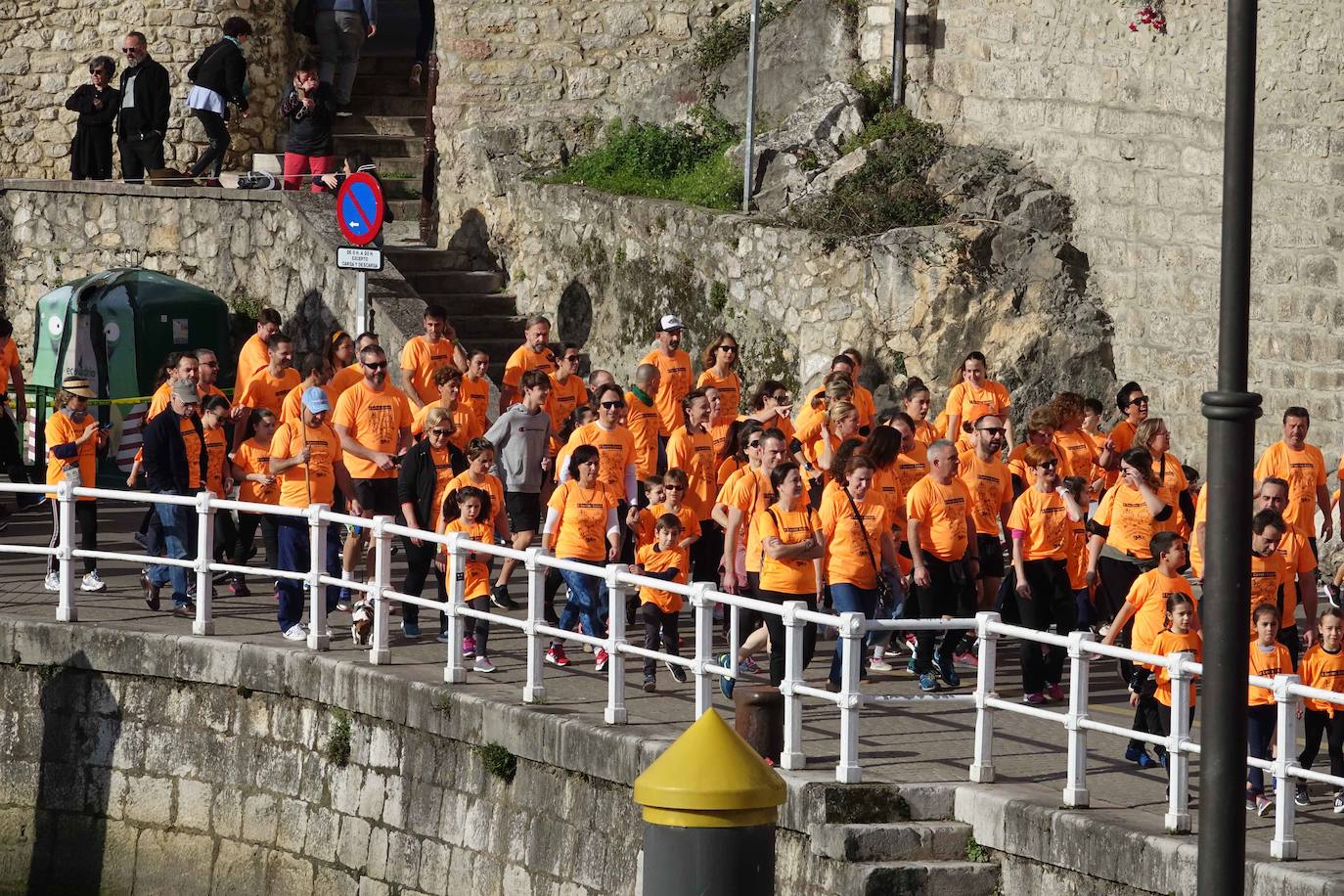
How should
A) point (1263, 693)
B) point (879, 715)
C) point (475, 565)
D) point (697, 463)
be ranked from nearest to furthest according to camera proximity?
1. point (1263, 693)
2. point (879, 715)
3. point (475, 565)
4. point (697, 463)

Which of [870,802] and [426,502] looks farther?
[426,502]

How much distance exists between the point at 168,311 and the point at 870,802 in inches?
480

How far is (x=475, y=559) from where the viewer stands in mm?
12766

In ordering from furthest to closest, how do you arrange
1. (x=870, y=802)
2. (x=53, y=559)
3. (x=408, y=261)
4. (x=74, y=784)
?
(x=408, y=261), (x=53, y=559), (x=74, y=784), (x=870, y=802)

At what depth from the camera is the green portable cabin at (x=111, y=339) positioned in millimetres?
19688

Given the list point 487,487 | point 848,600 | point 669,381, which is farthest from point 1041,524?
point 669,381

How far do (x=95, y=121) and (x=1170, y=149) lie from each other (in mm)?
11225

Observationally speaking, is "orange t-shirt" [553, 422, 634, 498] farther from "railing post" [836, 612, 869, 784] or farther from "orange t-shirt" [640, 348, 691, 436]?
"railing post" [836, 612, 869, 784]

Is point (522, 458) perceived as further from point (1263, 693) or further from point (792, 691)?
point (1263, 693)

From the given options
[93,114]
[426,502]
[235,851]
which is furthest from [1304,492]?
[93,114]

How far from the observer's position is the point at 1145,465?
12961mm

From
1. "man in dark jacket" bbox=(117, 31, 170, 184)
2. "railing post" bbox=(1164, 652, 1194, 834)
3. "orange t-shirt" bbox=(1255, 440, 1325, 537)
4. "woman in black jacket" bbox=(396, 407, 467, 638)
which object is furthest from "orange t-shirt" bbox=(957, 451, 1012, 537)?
"man in dark jacket" bbox=(117, 31, 170, 184)

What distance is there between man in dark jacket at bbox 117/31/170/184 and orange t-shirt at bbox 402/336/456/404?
7455mm

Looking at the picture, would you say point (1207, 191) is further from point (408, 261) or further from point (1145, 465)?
point (408, 261)
